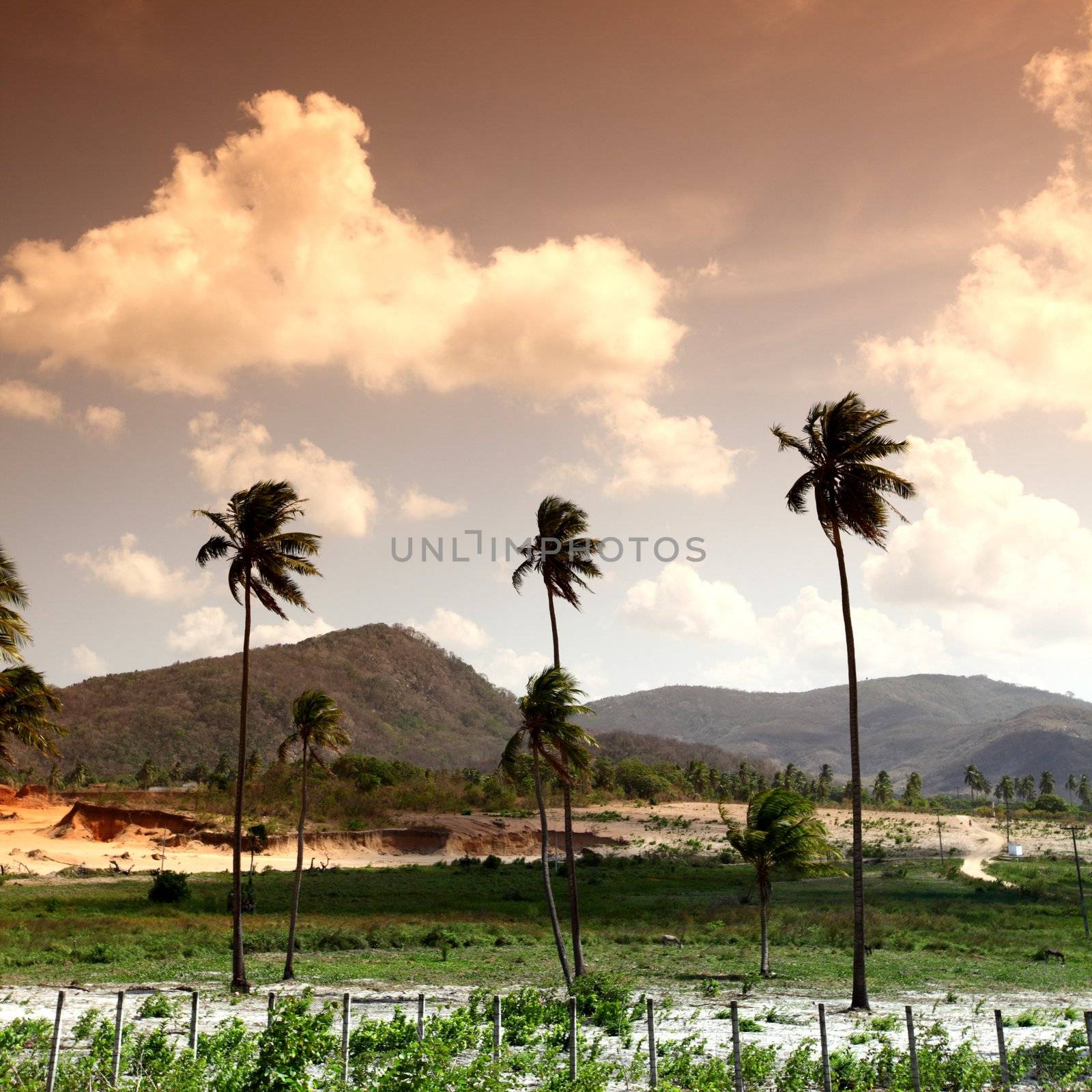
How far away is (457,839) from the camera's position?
116 meters

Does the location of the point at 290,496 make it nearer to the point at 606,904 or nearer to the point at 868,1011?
the point at 868,1011

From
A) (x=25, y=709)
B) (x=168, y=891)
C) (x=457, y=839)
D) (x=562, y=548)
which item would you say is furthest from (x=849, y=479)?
(x=457, y=839)

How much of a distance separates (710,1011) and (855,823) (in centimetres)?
728

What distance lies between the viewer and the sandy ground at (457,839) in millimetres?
95938

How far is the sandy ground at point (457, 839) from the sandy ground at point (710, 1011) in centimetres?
6579

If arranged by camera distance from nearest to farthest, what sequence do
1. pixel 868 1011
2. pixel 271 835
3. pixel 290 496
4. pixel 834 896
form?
pixel 868 1011 → pixel 290 496 → pixel 834 896 → pixel 271 835

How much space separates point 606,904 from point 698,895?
36.1 ft

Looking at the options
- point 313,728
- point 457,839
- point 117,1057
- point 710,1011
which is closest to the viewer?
point 117,1057

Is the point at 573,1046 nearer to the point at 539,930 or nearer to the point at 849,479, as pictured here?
the point at 849,479

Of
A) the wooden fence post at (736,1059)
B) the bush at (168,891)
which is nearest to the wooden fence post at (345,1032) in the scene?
the wooden fence post at (736,1059)

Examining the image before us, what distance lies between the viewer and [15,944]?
41.5 m

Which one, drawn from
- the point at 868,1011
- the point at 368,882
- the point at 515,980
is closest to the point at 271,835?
the point at 368,882

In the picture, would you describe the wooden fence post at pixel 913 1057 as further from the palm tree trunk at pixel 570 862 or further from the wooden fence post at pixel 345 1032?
the palm tree trunk at pixel 570 862

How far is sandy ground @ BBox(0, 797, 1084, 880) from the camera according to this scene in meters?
95.9
